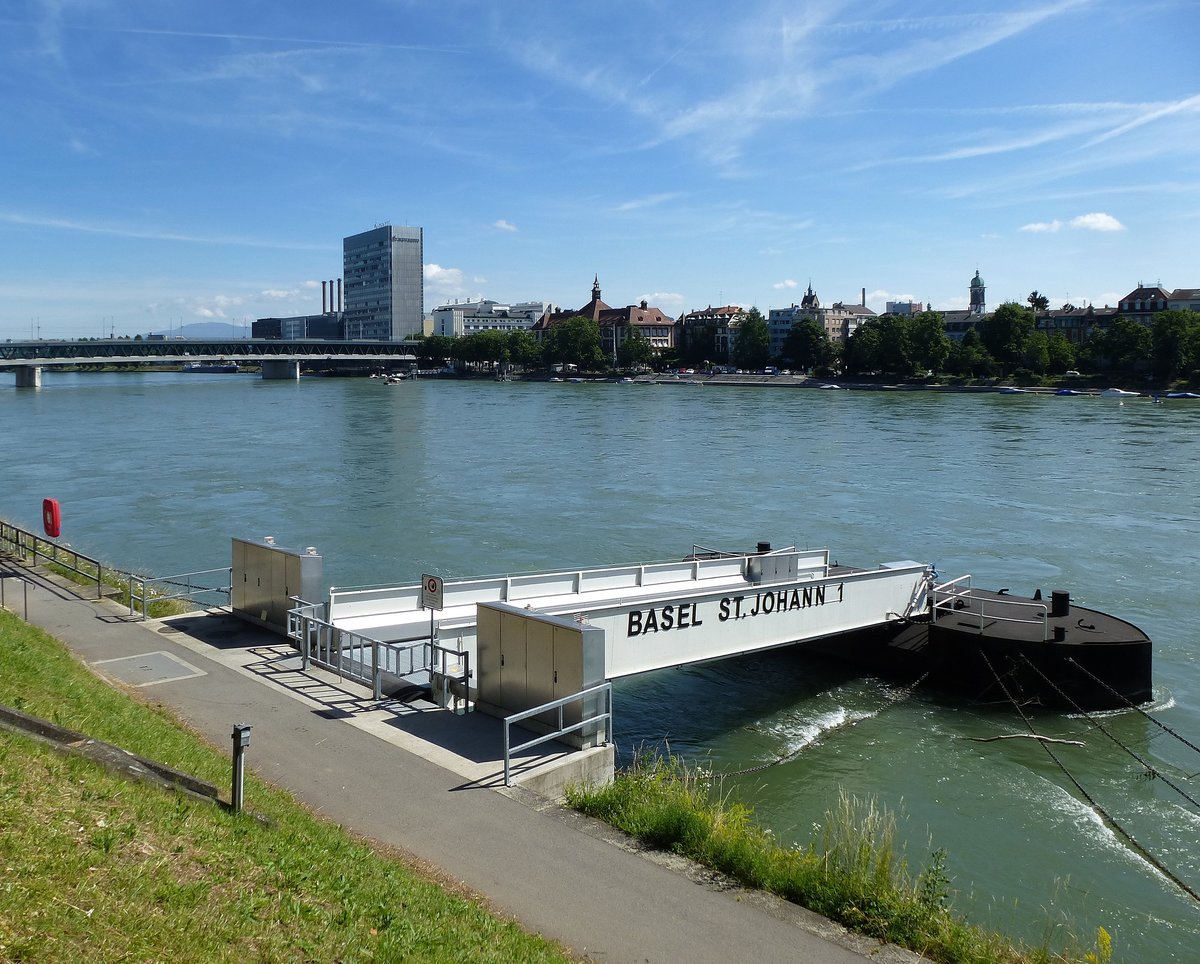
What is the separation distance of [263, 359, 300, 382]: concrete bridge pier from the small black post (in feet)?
625

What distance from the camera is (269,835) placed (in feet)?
24.2

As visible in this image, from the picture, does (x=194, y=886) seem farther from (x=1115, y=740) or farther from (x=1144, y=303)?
(x=1144, y=303)

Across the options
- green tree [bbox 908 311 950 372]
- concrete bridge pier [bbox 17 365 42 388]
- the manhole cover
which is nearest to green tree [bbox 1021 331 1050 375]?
green tree [bbox 908 311 950 372]

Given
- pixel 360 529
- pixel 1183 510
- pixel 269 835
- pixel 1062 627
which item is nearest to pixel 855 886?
pixel 269 835

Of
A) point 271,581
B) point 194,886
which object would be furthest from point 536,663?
point 271,581

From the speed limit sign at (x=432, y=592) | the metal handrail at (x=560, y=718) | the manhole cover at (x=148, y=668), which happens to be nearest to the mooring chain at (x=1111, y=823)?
the metal handrail at (x=560, y=718)

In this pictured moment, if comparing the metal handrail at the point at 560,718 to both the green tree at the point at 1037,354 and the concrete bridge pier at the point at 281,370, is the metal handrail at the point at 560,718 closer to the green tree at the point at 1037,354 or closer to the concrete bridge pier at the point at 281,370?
the green tree at the point at 1037,354

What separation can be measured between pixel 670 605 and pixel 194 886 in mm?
9961

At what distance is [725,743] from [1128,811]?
6070 mm

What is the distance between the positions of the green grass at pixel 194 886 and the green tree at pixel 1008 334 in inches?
6214

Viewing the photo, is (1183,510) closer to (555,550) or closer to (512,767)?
(555,550)

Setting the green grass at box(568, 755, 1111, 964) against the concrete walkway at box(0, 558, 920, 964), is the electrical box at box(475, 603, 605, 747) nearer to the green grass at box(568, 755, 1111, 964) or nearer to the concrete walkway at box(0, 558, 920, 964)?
the concrete walkway at box(0, 558, 920, 964)

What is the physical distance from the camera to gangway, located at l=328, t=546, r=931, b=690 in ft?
49.1

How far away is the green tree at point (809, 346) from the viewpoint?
176250 mm
